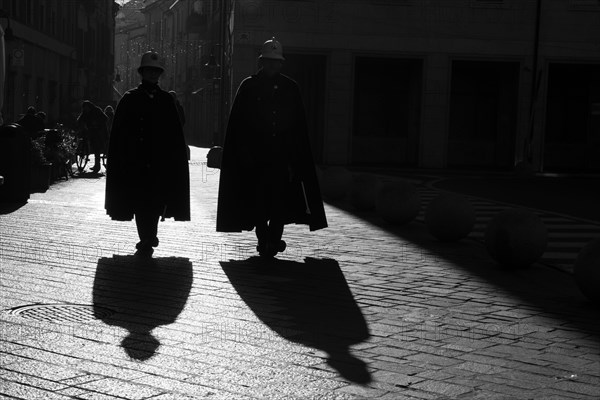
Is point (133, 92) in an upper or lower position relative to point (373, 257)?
upper

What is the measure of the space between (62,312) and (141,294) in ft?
3.19

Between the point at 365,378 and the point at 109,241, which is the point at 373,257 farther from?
the point at 365,378

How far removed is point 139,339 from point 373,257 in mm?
4732

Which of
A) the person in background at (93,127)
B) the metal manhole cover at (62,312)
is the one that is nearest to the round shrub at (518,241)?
the metal manhole cover at (62,312)

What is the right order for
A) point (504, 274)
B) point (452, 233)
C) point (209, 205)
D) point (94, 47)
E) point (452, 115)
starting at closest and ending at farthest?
point (504, 274)
point (452, 233)
point (209, 205)
point (452, 115)
point (94, 47)

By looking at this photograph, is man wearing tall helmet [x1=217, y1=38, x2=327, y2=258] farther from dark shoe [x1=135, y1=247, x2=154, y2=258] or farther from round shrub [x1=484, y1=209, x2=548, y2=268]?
round shrub [x1=484, y1=209, x2=548, y2=268]

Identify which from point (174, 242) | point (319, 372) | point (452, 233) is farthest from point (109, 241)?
point (319, 372)

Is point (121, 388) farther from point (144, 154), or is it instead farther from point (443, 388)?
point (144, 154)

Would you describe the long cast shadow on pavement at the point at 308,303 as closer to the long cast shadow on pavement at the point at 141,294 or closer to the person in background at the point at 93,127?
the long cast shadow on pavement at the point at 141,294

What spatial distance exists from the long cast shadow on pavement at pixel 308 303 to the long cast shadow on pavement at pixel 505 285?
66cm

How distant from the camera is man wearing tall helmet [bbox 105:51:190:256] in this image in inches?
425

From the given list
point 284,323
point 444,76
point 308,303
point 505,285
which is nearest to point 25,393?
point 284,323

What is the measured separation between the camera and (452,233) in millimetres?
12719

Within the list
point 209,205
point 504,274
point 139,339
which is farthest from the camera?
point 209,205
